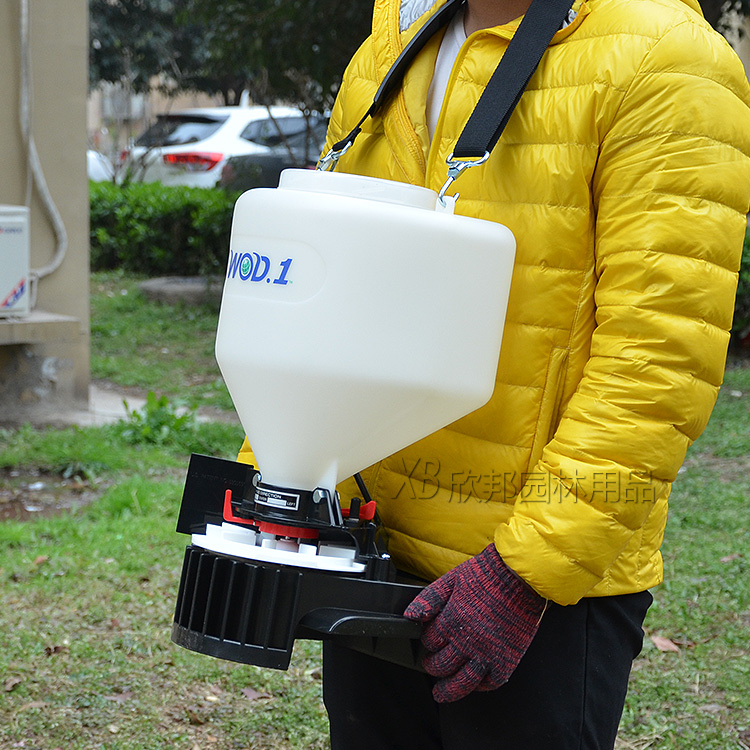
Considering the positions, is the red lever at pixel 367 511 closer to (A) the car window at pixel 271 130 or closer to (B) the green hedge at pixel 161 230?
(B) the green hedge at pixel 161 230

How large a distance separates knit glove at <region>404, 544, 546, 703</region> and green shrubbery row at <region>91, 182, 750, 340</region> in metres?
8.66

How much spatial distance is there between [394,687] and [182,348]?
6371mm

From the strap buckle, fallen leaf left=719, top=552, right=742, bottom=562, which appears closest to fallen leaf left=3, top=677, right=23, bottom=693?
the strap buckle

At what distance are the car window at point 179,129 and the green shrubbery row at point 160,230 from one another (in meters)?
1.68

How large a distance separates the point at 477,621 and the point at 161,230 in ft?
32.6

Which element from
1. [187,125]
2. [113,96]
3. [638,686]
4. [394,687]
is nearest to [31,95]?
[638,686]

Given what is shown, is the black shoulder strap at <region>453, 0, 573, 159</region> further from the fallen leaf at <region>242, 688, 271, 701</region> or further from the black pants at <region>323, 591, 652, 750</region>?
the fallen leaf at <region>242, 688, 271, 701</region>

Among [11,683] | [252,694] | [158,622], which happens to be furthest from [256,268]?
[158,622]

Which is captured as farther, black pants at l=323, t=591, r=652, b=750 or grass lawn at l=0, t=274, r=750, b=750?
grass lawn at l=0, t=274, r=750, b=750

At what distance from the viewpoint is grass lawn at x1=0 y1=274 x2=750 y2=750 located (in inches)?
106

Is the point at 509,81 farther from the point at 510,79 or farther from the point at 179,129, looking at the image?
the point at 179,129

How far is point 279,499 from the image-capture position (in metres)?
1.33

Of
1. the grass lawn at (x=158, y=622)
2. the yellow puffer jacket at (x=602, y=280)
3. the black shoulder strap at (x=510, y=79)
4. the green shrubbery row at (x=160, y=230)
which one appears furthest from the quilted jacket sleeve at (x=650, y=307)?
the green shrubbery row at (x=160, y=230)

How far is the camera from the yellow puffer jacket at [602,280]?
1248 millimetres
